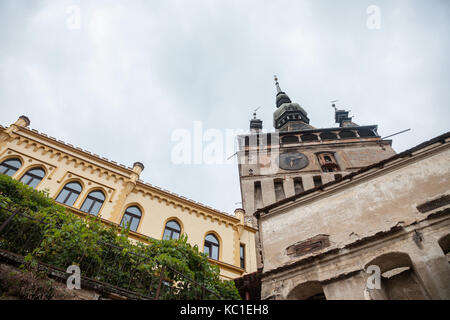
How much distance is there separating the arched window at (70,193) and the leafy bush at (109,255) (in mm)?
5672

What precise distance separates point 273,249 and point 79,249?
20.4 feet

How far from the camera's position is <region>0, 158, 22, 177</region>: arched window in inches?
541

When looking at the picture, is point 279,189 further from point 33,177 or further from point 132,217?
point 33,177

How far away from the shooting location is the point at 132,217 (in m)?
15.1

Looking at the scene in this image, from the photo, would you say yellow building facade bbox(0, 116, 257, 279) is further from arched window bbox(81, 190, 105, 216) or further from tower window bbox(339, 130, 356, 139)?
tower window bbox(339, 130, 356, 139)

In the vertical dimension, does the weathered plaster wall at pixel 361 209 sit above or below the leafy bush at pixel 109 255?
above

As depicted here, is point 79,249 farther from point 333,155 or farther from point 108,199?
point 333,155

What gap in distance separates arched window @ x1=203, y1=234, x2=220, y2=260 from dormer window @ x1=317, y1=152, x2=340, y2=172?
68.4ft

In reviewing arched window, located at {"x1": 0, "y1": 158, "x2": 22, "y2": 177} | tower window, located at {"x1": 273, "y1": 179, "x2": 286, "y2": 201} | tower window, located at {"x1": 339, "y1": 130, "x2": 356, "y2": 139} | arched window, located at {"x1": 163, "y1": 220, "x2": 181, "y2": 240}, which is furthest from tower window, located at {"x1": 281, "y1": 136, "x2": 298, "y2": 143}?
arched window, located at {"x1": 0, "y1": 158, "x2": 22, "y2": 177}

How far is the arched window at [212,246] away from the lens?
15.2 m

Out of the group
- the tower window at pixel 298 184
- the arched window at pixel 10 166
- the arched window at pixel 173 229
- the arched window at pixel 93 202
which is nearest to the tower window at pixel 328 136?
the tower window at pixel 298 184

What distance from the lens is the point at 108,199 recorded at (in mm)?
14969

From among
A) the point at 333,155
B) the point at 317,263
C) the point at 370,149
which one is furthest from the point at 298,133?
the point at 317,263

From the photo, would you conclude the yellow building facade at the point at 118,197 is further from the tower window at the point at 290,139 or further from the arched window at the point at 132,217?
the tower window at the point at 290,139
